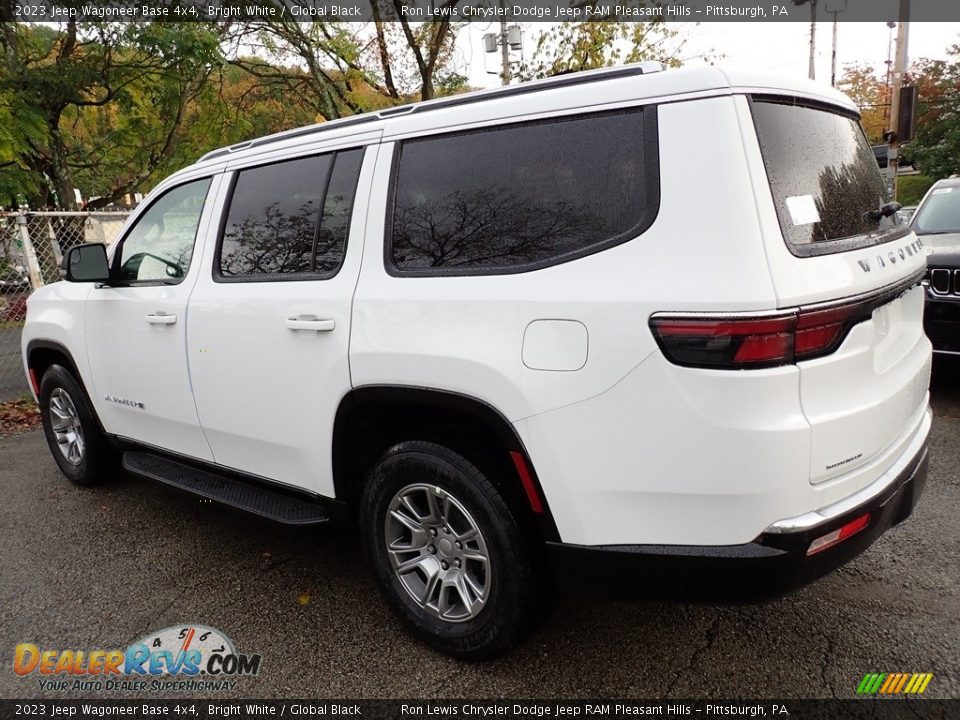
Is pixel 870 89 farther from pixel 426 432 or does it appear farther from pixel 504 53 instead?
pixel 426 432

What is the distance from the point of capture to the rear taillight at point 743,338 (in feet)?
5.74

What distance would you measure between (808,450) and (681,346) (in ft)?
1.47

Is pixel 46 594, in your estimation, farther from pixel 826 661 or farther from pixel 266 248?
pixel 826 661

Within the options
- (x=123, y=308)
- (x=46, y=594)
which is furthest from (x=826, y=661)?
(x=123, y=308)

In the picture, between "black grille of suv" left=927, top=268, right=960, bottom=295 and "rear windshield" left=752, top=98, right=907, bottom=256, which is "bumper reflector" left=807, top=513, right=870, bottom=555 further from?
"black grille of suv" left=927, top=268, right=960, bottom=295

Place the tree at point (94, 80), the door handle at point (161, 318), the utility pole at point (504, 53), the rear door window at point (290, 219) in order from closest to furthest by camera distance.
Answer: the rear door window at point (290, 219)
the door handle at point (161, 318)
the tree at point (94, 80)
the utility pole at point (504, 53)

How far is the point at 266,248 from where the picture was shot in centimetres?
297

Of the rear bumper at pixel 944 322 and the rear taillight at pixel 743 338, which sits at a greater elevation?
the rear taillight at pixel 743 338

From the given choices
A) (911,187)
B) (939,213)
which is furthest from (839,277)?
(911,187)

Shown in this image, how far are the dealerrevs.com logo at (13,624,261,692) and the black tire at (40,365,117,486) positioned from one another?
5.52 feet

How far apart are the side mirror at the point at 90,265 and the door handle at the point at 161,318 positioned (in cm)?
45

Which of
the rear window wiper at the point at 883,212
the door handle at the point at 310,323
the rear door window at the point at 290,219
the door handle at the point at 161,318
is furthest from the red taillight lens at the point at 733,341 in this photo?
the door handle at the point at 161,318

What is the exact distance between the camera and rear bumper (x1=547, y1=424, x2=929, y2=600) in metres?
1.85

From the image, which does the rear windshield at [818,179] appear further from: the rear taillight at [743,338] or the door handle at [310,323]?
the door handle at [310,323]
